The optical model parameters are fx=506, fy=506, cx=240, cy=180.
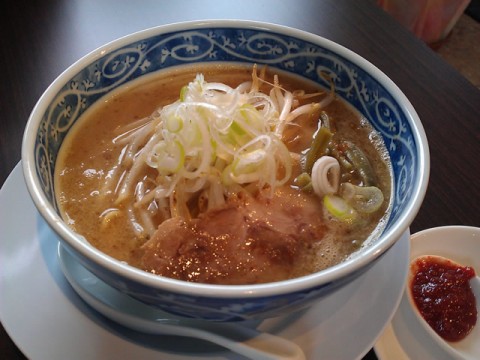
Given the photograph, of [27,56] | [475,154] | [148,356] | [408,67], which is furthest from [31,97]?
[475,154]

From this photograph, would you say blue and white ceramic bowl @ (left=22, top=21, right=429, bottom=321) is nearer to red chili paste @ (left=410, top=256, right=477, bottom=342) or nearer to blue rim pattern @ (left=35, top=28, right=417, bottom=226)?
blue rim pattern @ (left=35, top=28, right=417, bottom=226)

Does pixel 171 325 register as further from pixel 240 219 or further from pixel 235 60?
pixel 235 60

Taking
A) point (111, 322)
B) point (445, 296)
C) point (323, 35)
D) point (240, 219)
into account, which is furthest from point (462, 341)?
point (323, 35)

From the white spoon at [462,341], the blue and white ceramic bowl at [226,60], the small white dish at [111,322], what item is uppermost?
the blue and white ceramic bowl at [226,60]

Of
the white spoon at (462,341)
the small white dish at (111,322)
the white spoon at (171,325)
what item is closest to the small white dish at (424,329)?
the white spoon at (462,341)

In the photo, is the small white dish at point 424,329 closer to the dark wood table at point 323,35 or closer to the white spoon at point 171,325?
the dark wood table at point 323,35

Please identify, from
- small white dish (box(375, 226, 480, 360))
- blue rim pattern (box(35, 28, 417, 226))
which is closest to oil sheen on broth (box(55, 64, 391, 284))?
blue rim pattern (box(35, 28, 417, 226))
